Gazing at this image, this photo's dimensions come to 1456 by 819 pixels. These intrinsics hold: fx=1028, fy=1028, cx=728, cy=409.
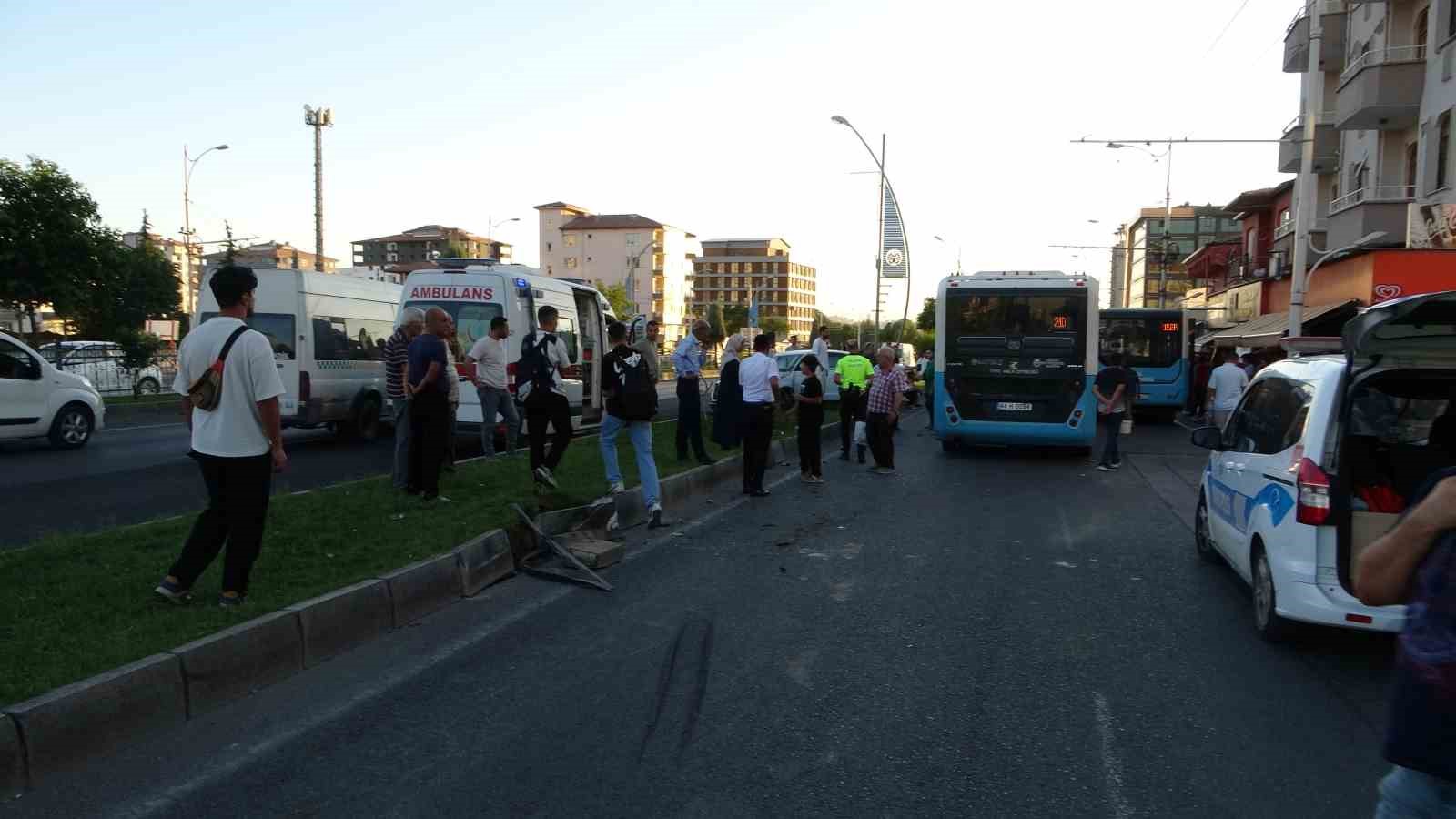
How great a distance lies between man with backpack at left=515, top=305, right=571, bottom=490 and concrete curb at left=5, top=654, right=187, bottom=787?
581cm

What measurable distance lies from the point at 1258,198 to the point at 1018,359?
34.9 m

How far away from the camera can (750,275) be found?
529 ft

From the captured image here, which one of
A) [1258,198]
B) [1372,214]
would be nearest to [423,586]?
[1372,214]

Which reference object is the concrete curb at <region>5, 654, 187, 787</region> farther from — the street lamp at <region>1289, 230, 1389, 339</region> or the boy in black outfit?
the street lamp at <region>1289, 230, 1389, 339</region>

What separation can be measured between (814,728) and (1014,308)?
1259 centimetres

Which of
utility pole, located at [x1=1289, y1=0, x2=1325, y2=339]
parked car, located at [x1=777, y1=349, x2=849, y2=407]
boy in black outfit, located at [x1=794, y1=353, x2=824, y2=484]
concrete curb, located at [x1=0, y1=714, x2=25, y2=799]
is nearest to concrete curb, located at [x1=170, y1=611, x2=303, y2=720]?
concrete curb, located at [x1=0, y1=714, x2=25, y2=799]

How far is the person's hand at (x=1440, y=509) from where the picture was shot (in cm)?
219

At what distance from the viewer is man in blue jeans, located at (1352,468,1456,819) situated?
2207mm

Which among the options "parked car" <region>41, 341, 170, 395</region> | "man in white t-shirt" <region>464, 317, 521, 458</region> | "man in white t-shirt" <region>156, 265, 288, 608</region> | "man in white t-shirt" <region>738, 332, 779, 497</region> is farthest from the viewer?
"parked car" <region>41, 341, 170, 395</region>

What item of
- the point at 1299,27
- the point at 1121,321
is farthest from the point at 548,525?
the point at 1299,27

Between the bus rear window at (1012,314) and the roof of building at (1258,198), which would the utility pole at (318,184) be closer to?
the bus rear window at (1012,314)

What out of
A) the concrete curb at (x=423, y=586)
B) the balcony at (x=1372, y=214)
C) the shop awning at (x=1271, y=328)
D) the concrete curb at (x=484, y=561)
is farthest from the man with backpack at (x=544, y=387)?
the balcony at (x=1372, y=214)

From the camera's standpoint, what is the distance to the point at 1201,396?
1261 inches

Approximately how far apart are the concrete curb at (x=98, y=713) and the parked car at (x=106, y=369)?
24491 mm
